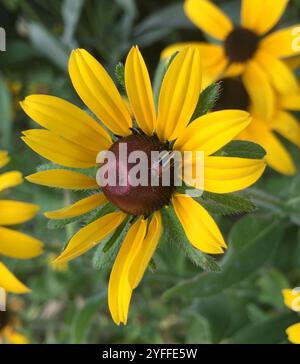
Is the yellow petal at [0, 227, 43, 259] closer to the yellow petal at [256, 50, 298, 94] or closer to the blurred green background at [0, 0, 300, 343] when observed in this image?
the blurred green background at [0, 0, 300, 343]

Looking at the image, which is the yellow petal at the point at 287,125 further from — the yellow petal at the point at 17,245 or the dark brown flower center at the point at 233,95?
the yellow petal at the point at 17,245

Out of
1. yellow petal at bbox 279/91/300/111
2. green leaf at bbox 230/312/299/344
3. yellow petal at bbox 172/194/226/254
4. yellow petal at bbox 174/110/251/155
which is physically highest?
yellow petal at bbox 279/91/300/111

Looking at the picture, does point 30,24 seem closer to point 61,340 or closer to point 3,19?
point 3,19

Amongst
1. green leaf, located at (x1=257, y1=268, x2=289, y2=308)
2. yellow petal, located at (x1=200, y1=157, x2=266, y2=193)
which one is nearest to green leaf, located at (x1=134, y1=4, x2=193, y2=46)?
green leaf, located at (x1=257, y1=268, x2=289, y2=308)

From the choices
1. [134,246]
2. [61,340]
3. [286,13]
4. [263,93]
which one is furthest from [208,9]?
[61,340]

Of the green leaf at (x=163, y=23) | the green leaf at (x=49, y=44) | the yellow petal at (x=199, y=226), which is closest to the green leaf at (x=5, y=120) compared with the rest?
the green leaf at (x=49, y=44)

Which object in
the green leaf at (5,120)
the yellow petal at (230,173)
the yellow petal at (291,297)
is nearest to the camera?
the yellow petal at (230,173)

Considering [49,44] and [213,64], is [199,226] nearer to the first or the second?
[213,64]

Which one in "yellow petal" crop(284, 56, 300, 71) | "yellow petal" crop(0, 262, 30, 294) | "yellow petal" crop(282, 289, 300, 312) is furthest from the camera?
"yellow petal" crop(284, 56, 300, 71)
